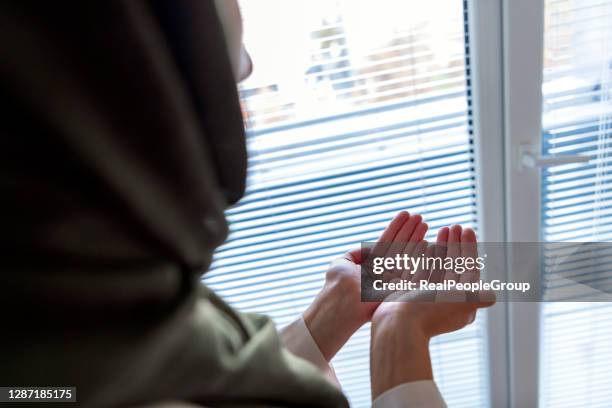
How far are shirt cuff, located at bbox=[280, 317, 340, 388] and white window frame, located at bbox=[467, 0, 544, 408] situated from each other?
0.56m

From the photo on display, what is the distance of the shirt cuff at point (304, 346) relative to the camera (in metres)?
0.99

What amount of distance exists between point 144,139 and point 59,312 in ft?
0.37

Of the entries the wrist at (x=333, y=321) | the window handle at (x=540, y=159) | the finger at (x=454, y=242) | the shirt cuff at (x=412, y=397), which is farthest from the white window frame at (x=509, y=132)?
the shirt cuff at (x=412, y=397)

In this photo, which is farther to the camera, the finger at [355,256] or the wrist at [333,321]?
the finger at [355,256]

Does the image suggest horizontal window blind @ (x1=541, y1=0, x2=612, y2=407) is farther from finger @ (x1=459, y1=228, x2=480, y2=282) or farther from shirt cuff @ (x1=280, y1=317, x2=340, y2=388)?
shirt cuff @ (x1=280, y1=317, x2=340, y2=388)

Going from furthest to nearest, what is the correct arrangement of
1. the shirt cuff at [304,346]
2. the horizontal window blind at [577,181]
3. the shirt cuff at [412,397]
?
the horizontal window blind at [577,181] < the shirt cuff at [304,346] < the shirt cuff at [412,397]

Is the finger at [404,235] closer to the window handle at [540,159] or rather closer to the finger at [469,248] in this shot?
the finger at [469,248]

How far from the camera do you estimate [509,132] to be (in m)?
1.17

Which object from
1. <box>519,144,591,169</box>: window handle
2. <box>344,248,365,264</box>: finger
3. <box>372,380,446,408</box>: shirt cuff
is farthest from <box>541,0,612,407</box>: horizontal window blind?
<box>372,380,446,408</box>: shirt cuff

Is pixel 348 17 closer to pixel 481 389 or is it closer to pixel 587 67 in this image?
pixel 587 67

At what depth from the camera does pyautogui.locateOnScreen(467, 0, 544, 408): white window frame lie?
1077 mm

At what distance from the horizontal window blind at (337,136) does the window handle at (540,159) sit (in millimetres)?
124

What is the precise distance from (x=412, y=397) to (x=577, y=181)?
0.79 metres

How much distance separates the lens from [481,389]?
62.7 inches
